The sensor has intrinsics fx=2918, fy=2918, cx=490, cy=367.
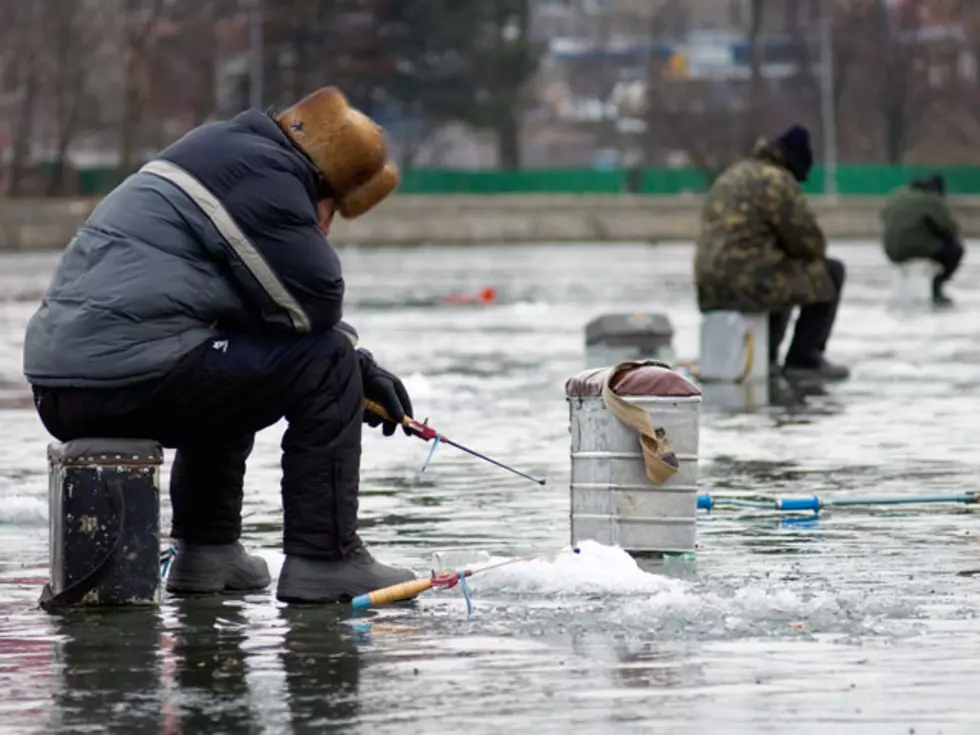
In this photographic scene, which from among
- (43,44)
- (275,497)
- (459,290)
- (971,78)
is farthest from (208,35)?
(275,497)

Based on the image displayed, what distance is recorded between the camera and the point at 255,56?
99.8 metres

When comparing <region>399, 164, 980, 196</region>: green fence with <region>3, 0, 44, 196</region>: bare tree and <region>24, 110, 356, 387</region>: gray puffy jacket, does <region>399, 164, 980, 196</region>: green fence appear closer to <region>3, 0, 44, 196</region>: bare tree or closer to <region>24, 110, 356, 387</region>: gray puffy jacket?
<region>3, 0, 44, 196</region>: bare tree

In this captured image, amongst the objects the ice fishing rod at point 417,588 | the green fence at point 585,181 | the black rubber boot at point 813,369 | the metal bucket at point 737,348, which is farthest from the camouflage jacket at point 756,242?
the green fence at point 585,181

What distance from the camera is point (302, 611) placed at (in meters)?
8.27

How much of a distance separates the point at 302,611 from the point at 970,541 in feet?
8.97

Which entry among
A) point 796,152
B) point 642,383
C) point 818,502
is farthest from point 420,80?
point 642,383

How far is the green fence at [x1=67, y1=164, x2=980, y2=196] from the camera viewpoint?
9675cm

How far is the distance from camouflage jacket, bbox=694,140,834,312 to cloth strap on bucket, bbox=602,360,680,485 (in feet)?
28.7

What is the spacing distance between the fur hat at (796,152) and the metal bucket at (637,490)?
30.1 feet

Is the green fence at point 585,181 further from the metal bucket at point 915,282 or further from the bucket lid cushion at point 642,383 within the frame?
the bucket lid cushion at point 642,383

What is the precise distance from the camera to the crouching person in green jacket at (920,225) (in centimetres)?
3034

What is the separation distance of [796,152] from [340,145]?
406 inches

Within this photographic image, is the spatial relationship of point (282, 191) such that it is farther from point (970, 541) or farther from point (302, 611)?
point (970, 541)

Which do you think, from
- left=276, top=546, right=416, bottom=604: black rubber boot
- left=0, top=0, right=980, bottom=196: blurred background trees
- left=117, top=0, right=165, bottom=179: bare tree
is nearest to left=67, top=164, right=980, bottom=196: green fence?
left=117, top=0, right=165, bottom=179: bare tree
